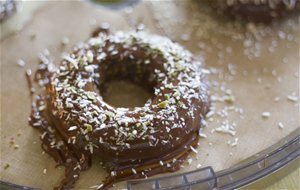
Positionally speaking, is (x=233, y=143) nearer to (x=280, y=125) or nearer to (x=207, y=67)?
(x=280, y=125)

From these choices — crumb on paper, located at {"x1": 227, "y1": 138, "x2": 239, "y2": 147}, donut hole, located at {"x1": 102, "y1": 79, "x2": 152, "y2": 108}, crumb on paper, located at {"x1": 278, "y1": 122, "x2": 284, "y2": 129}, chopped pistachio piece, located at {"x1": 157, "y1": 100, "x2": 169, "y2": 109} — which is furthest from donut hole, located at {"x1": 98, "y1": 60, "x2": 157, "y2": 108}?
crumb on paper, located at {"x1": 278, "y1": 122, "x2": 284, "y2": 129}

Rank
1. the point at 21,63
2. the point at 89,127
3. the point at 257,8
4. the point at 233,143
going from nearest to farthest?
the point at 89,127, the point at 233,143, the point at 21,63, the point at 257,8

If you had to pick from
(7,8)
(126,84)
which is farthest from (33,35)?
(126,84)

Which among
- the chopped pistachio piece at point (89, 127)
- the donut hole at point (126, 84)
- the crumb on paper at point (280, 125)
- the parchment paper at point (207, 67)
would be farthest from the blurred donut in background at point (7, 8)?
the crumb on paper at point (280, 125)

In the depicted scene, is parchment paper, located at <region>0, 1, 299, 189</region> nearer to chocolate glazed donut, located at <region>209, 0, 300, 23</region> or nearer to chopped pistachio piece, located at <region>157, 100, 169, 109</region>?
chocolate glazed donut, located at <region>209, 0, 300, 23</region>

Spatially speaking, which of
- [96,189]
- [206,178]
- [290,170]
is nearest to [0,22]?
[96,189]
